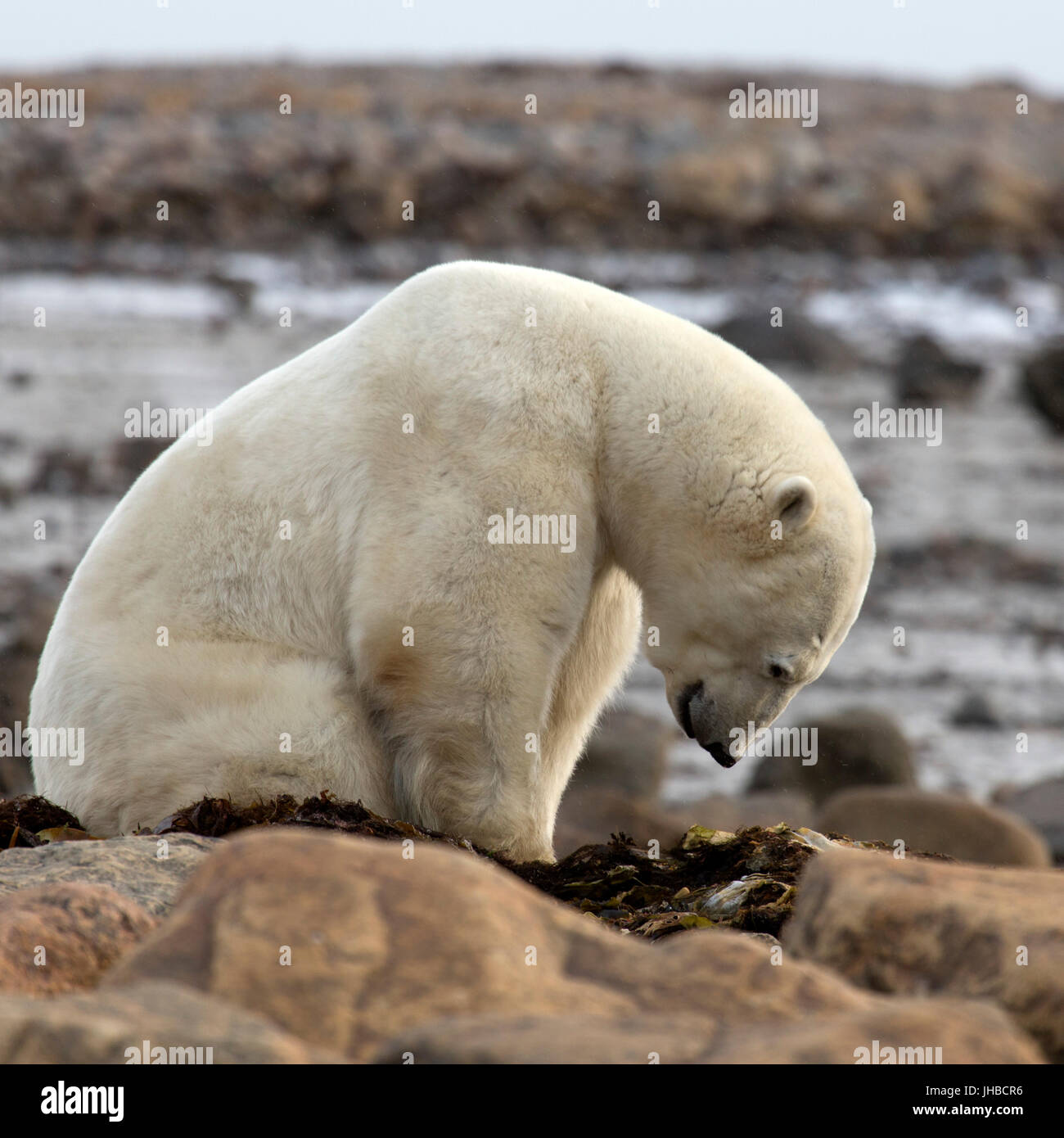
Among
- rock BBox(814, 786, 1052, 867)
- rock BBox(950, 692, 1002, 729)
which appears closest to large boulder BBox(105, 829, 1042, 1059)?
rock BBox(814, 786, 1052, 867)

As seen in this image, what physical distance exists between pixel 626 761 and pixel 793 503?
576 centimetres

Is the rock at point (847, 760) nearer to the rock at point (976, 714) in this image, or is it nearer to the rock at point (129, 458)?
the rock at point (976, 714)

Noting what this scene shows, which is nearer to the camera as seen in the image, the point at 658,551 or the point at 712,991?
the point at 712,991

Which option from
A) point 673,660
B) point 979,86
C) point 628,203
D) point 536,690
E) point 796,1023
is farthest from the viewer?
point 979,86

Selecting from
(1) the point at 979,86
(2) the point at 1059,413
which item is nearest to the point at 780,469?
(2) the point at 1059,413

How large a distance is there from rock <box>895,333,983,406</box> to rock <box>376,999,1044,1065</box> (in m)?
21.5

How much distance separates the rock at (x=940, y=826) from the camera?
26.7ft

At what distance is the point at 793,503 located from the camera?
454cm

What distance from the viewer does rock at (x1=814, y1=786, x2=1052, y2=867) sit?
8.15 m

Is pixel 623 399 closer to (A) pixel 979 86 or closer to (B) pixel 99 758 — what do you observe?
(B) pixel 99 758

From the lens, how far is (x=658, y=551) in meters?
4.74

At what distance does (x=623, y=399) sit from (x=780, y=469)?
0.52 metres

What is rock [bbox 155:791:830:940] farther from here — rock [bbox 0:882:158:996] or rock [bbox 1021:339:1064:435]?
rock [bbox 1021:339:1064:435]
